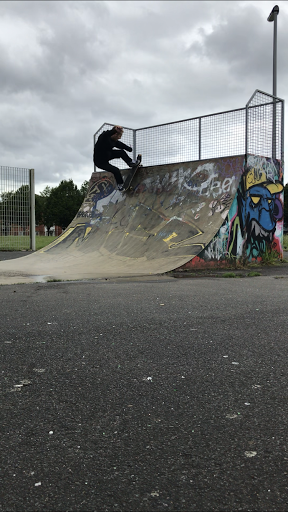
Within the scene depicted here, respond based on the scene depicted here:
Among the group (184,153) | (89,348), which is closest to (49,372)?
(89,348)

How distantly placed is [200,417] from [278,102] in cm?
1047

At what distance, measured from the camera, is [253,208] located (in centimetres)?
1062

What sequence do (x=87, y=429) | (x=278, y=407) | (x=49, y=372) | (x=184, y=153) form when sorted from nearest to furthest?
1. (x=87, y=429)
2. (x=278, y=407)
3. (x=49, y=372)
4. (x=184, y=153)

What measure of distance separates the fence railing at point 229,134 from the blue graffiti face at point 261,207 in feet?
3.26

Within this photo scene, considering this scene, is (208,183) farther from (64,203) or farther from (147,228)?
(64,203)

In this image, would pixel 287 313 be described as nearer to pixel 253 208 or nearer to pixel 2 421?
pixel 2 421

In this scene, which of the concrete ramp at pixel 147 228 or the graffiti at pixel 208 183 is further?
the graffiti at pixel 208 183

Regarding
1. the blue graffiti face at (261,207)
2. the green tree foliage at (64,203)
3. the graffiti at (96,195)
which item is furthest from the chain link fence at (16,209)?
the green tree foliage at (64,203)

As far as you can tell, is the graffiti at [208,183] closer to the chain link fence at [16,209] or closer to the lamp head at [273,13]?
the chain link fence at [16,209]

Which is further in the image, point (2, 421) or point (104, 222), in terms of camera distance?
point (104, 222)

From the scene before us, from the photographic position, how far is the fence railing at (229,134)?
Result: 10.3m

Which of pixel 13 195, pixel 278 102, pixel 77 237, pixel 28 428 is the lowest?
pixel 28 428

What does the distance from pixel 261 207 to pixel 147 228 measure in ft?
9.92

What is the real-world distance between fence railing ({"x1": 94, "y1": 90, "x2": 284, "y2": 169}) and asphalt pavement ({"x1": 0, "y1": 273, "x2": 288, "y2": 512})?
23.2ft
